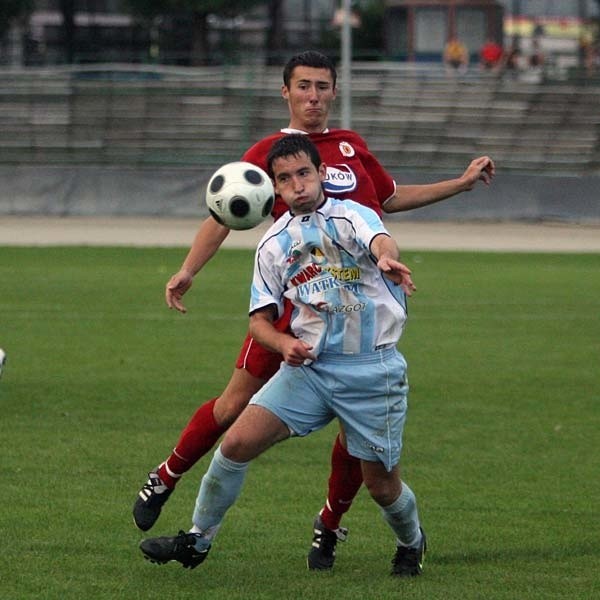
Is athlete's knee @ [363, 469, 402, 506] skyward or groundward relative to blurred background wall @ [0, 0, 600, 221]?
skyward

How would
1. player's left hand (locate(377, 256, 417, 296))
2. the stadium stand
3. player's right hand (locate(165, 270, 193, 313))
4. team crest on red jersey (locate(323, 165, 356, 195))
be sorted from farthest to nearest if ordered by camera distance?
1. the stadium stand
2. player's right hand (locate(165, 270, 193, 313))
3. team crest on red jersey (locate(323, 165, 356, 195))
4. player's left hand (locate(377, 256, 417, 296))

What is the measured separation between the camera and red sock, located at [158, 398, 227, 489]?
6.91 meters

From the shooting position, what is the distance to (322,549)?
6691 millimetres

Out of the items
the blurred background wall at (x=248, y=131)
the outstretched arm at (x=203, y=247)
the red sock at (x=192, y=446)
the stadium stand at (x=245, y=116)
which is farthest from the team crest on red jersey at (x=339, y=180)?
the stadium stand at (x=245, y=116)

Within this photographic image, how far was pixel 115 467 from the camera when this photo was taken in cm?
888

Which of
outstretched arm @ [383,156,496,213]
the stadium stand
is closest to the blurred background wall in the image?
the stadium stand

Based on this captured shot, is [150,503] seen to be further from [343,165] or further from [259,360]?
[343,165]

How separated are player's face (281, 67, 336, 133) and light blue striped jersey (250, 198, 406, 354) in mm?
669

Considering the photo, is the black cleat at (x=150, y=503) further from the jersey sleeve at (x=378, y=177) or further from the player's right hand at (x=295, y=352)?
the jersey sleeve at (x=378, y=177)

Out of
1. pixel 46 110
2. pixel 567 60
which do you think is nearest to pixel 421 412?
pixel 46 110

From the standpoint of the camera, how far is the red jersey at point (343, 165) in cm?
668

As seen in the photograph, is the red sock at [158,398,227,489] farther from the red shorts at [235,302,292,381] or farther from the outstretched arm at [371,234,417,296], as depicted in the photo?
the outstretched arm at [371,234,417,296]

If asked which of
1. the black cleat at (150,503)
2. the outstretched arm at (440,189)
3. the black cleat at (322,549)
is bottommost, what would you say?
the black cleat at (322,549)

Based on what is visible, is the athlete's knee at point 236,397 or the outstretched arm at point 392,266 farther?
the athlete's knee at point 236,397
